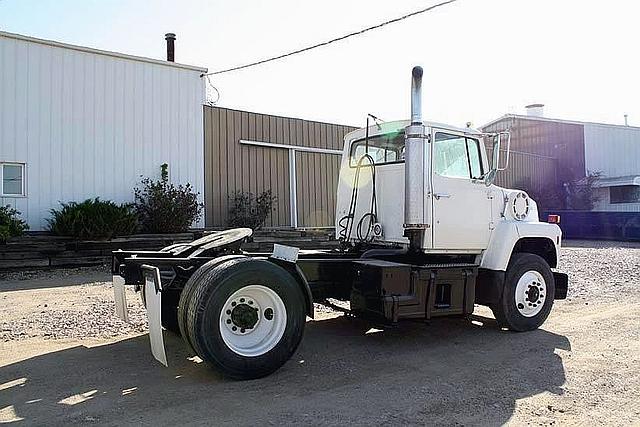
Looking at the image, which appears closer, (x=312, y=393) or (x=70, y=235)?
(x=312, y=393)

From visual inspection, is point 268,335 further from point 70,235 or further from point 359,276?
point 70,235

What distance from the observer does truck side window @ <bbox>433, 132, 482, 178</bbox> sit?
7.35 metres

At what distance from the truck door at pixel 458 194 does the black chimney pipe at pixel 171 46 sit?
44.4 feet

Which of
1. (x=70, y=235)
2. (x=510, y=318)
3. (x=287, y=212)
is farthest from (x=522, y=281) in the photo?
(x=287, y=212)

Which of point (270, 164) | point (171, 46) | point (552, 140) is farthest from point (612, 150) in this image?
point (171, 46)

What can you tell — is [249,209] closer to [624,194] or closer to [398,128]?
[398,128]

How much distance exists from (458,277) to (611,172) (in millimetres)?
33689

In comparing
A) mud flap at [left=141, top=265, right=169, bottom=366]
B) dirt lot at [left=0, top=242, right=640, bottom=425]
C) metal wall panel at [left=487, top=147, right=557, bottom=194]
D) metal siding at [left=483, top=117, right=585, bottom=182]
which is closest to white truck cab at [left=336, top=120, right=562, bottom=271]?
dirt lot at [left=0, top=242, right=640, bottom=425]

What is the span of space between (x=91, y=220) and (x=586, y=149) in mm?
30526

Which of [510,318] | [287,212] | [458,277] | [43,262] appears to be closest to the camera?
[458,277]

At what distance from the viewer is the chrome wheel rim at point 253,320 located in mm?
5465

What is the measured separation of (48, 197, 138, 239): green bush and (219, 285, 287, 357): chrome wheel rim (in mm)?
9592

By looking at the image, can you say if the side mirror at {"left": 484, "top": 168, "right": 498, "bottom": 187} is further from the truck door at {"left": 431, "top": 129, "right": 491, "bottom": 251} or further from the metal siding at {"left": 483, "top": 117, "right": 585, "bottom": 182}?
the metal siding at {"left": 483, "top": 117, "right": 585, "bottom": 182}

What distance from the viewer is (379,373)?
581 cm
